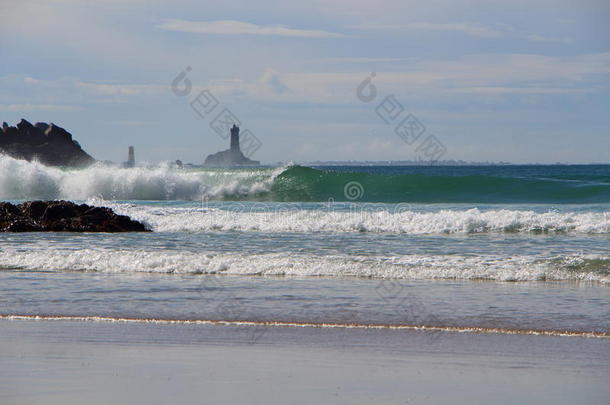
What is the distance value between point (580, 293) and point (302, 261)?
439 cm

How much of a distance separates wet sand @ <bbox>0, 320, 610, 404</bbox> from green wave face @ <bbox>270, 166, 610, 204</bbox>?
77.9ft

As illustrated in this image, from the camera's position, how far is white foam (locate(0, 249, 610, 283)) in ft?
37.6

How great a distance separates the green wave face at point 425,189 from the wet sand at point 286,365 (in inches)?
935

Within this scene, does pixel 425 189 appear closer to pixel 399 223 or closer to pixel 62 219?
pixel 399 223

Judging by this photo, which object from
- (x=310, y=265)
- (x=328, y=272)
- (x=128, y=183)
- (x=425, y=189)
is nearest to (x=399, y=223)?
(x=310, y=265)

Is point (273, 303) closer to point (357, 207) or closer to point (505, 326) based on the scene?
point (505, 326)

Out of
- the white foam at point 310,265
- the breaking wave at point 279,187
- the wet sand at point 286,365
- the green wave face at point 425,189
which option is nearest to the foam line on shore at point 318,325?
the wet sand at point 286,365

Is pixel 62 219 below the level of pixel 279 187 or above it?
below

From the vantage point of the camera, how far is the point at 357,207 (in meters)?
23.1

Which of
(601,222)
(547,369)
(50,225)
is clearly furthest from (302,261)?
(601,222)

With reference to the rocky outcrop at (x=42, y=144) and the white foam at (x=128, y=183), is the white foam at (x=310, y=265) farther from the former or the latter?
the rocky outcrop at (x=42, y=144)

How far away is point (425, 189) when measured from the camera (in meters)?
33.2

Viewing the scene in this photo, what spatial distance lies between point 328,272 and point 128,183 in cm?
2313

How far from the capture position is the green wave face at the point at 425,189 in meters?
31.5
